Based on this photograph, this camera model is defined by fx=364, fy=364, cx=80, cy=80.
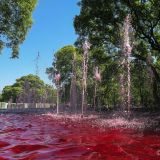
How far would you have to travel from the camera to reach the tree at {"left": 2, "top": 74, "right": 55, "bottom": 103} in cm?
9888

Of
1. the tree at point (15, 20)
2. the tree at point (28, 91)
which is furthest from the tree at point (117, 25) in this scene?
the tree at point (28, 91)

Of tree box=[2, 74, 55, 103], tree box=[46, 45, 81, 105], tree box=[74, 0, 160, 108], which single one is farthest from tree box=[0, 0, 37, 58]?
tree box=[2, 74, 55, 103]

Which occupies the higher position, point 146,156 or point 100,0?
point 100,0

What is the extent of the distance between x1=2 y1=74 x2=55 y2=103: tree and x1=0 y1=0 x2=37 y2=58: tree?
6272 cm

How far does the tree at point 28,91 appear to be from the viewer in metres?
98.9

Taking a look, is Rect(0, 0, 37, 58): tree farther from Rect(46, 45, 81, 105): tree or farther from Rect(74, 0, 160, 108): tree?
Rect(46, 45, 81, 105): tree

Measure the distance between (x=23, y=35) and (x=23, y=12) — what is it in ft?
8.14

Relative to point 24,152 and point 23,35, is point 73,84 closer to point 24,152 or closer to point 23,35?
point 23,35

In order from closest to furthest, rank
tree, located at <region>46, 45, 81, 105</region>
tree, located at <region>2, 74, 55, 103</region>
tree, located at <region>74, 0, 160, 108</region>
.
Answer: tree, located at <region>74, 0, 160, 108</region> → tree, located at <region>46, 45, 81, 105</region> → tree, located at <region>2, 74, 55, 103</region>

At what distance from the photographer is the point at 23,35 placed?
111ft

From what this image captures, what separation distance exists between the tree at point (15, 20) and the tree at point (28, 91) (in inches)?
2469

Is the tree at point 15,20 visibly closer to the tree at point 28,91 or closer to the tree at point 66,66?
the tree at point 66,66

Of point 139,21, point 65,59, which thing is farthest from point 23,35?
point 65,59

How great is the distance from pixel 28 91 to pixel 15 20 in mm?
69423
